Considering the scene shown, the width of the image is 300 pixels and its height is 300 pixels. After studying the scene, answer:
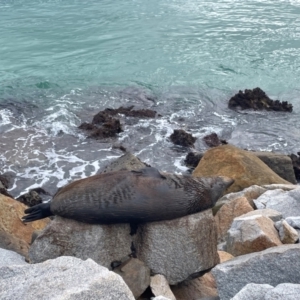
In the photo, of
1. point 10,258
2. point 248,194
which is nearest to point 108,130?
point 248,194

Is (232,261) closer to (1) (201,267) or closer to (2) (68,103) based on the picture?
(1) (201,267)

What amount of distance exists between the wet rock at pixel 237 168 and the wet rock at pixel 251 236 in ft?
8.61

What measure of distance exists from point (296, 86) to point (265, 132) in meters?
4.19

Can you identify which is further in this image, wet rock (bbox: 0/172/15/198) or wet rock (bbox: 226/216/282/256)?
wet rock (bbox: 0/172/15/198)

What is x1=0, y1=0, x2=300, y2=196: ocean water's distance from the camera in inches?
508

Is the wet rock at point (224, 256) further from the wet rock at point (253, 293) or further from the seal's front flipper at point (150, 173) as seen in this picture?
the wet rock at point (253, 293)

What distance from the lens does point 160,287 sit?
561cm

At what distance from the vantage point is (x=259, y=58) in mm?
20188

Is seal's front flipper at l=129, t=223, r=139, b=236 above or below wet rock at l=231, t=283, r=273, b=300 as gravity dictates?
below

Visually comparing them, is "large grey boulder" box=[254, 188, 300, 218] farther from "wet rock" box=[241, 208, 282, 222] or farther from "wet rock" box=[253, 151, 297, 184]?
"wet rock" box=[253, 151, 297, 184]

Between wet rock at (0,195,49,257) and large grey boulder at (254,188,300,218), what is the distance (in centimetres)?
315

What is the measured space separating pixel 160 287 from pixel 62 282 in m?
2.04

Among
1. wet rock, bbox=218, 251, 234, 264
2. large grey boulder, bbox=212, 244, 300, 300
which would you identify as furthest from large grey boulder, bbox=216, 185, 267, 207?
large grey boulder, bbox=212, 244, 300, 300

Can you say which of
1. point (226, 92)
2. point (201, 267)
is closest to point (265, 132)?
point (226, 92)
